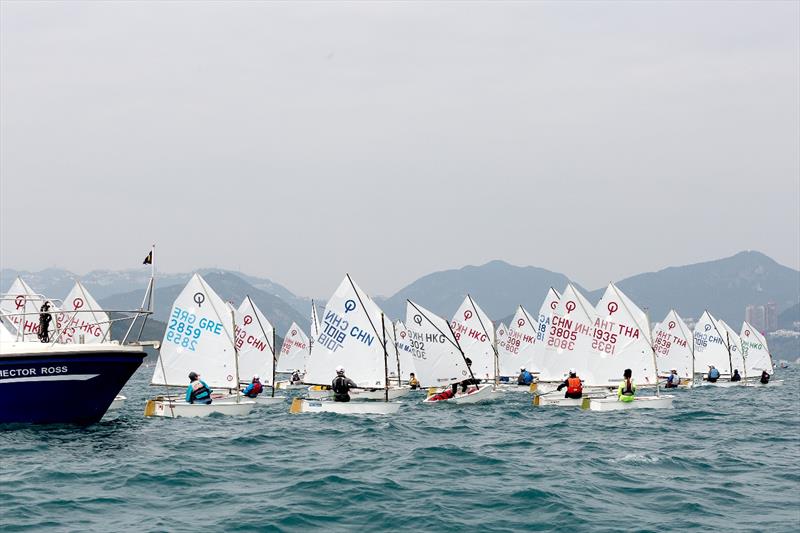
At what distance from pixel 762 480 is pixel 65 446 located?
1937 cm

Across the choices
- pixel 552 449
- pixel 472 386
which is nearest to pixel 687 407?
pixel 472 386

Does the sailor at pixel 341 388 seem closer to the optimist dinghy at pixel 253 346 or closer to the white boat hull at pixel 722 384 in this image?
the optimist dinghy at pixel 253 346

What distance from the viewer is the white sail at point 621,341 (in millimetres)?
49469

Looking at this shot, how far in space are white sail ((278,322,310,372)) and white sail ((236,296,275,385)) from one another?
29773 millimetres

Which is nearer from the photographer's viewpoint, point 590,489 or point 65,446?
point 590,489

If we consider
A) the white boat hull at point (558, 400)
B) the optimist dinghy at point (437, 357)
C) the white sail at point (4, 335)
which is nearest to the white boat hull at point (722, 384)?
the white boat hull at point (558, 400)

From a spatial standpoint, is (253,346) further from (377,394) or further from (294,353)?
(294,353)

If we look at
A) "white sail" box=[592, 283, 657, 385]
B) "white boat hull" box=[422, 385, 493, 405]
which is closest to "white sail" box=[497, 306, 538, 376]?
"white sail" box=[592, 283, 657, 385]

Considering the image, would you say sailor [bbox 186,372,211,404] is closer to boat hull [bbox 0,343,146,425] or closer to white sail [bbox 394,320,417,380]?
boat hull [bbox 0,343,146,425]

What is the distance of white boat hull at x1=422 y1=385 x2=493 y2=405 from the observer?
160 ft

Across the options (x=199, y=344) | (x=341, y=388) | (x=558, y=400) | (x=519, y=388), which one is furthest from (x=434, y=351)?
(x=519, y=388)

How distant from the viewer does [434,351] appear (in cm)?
4900

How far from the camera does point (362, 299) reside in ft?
150

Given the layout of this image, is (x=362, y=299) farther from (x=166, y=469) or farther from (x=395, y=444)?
(x=166, y=469)
